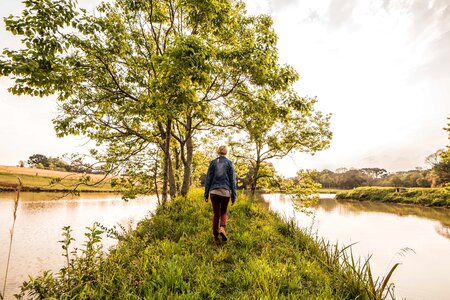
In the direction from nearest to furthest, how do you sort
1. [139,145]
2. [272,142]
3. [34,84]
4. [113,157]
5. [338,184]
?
[34,84]
[113,157]
[139,145]
[272,142]
[338,184]

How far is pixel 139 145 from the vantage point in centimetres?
1166

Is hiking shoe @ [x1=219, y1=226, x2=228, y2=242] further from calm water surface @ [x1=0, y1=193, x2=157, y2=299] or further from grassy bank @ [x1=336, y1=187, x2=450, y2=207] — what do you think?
grassy bank @ [x1=336, y1=187, x2=450, y2=207]

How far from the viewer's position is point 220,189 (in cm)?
684

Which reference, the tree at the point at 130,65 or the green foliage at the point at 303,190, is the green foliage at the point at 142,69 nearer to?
the tree at the point at 130,65

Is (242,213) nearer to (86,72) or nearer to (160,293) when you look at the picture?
(160,293)

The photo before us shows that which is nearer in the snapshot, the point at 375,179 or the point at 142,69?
the point at 142,69

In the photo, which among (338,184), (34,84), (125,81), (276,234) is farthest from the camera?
(338,184)

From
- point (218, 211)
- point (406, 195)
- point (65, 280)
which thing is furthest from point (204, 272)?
point (406, 195)

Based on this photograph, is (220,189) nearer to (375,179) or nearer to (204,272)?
(204,272)

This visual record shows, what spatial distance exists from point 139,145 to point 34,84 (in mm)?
5922

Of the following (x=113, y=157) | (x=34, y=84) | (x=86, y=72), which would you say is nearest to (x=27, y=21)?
(x=34, y=84)

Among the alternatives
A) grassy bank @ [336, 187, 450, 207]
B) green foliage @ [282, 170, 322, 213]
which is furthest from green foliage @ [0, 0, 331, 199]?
grassy bank @ [336, 187, 450, 207]

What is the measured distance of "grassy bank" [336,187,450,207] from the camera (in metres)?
43.2

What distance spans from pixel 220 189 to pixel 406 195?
2408 inches
